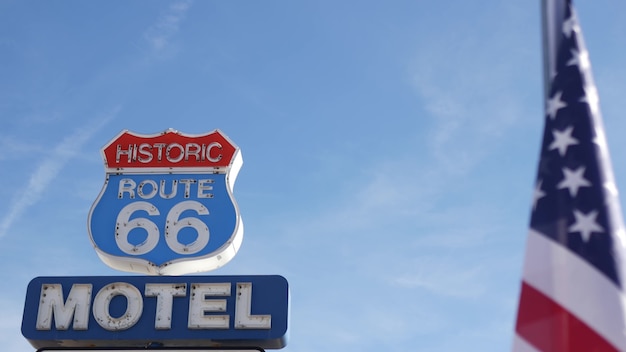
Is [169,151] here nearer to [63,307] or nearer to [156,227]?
[156,227]

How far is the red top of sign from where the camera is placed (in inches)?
739

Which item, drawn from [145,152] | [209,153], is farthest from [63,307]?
[209,153]

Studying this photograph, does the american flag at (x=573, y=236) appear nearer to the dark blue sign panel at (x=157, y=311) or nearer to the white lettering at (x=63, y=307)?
the dark blue sign panel at (x=157, y=311)

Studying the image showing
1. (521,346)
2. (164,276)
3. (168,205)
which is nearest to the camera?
(521,346)

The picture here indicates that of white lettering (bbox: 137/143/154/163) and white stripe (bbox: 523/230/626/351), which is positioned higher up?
white lettering (bbox: 137/143/154/163)

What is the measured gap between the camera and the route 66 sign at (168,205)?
17.8 m

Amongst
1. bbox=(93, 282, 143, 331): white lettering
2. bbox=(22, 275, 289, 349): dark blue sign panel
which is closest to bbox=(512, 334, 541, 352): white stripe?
bbox=(22, 275, 289, 349): dark blue sign panel

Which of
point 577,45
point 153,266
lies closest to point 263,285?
point 153,266

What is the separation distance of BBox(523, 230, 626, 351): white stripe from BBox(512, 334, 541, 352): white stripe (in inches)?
20.6

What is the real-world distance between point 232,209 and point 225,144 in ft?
5.04

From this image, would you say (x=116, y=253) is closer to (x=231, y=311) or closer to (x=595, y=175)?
(x=231, y=311)

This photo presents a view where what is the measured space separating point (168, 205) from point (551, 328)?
10.4 meters

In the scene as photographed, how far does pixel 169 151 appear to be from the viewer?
18.9 m

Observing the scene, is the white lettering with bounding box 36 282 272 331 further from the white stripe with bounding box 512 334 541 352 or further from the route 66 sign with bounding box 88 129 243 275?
the white stripe with bounding box 512 334 541 352
